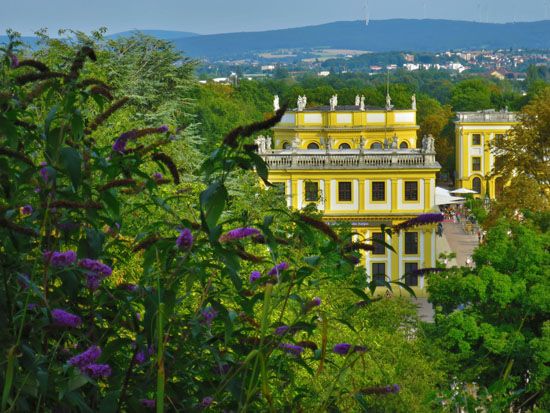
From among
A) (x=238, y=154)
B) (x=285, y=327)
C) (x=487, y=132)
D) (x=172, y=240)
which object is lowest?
(x=487, y=132)

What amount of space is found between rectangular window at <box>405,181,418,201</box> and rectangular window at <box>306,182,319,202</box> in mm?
3283

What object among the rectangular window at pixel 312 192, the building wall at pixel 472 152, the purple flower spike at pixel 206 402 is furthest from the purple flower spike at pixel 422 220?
the building wall at pixel 472 152

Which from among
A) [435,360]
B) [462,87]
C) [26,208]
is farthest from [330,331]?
[462,87]

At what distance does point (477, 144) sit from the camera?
8550 centimetres

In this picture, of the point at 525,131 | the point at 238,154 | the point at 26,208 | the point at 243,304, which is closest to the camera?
the point at 238,154

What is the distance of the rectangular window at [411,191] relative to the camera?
4831 centimetres

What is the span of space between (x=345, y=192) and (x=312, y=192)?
3706mm

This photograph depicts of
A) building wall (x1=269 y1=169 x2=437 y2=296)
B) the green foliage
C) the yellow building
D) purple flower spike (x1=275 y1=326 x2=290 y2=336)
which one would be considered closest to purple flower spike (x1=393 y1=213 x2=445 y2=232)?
the green foliage

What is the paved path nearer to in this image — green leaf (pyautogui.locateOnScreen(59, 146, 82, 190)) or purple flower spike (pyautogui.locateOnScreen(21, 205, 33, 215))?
purple flower spike (pyautogui.locateOnScreen(21, 205, 33, 215))

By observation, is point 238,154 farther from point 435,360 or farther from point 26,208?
point 435,360

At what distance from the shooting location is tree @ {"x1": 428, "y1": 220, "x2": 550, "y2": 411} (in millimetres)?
22969

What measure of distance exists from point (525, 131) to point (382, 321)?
21.0 metres

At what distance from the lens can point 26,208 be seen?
6.52 meters

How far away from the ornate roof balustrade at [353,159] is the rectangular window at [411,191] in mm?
611
